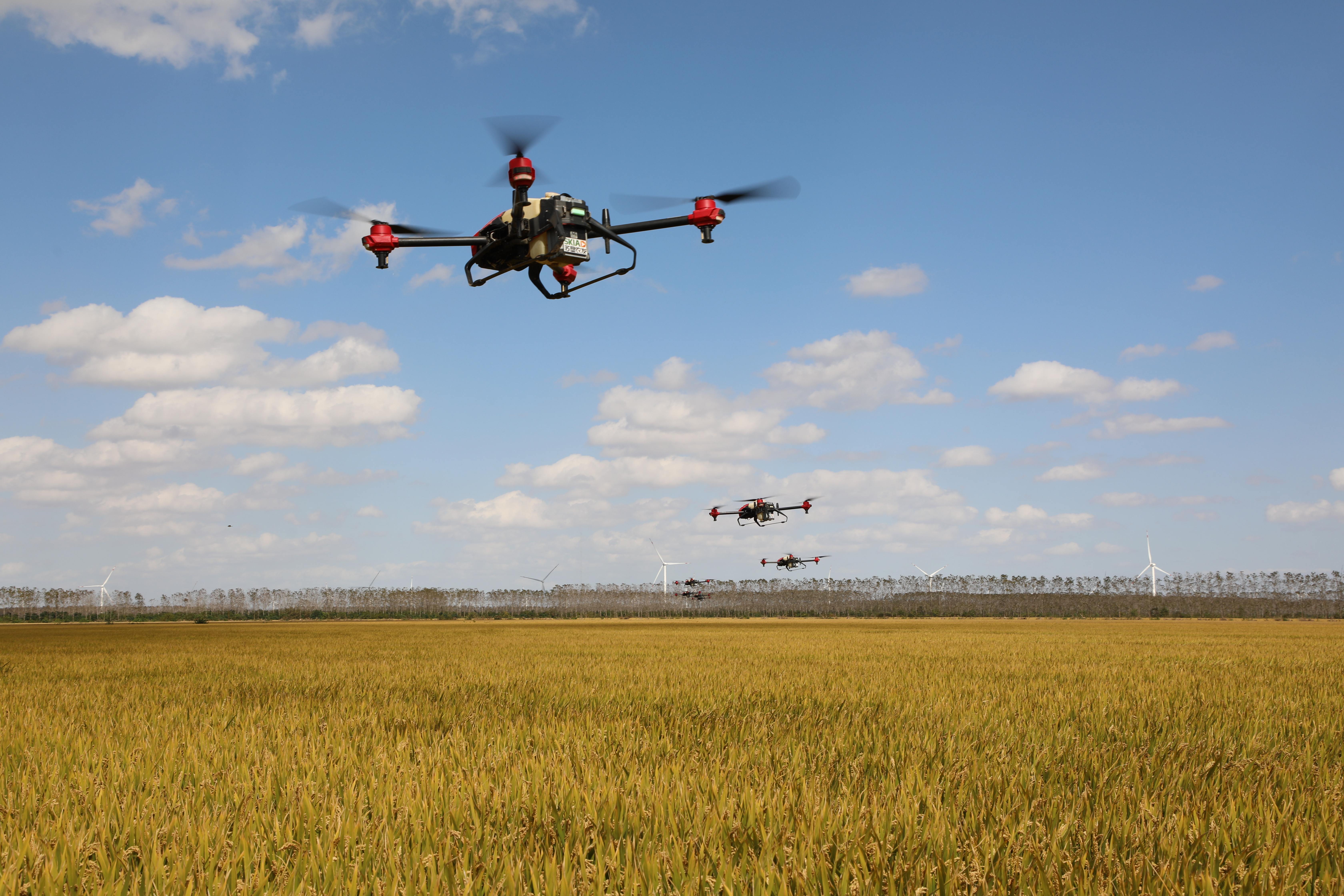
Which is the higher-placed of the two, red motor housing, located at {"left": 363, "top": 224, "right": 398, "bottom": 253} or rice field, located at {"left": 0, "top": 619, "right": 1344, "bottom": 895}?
red motor housing, located at {"left": 363, "top": 224, "right": 398, "bottom": 253}

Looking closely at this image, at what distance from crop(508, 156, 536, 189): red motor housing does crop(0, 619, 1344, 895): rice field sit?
34.4 feet

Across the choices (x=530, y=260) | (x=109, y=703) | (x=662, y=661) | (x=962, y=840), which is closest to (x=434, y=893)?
(x=962, y=840)

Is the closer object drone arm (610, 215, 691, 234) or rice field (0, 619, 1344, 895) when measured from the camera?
rice field (0, 619, 1344, 895)

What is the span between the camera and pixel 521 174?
17141 millimetres

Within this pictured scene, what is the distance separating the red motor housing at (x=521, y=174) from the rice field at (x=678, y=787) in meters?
10.5

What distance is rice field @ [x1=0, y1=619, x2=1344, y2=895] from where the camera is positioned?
429 cm

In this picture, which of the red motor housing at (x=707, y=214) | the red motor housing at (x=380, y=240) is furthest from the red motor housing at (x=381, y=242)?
the red motor housing at (x=707, y=214)

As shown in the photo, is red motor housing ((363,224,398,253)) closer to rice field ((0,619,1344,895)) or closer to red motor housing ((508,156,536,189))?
red motor housing ((508,156,536,189))

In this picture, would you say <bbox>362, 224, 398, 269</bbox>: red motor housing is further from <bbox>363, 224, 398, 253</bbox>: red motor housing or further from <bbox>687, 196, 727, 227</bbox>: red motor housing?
<bbox>687, 196, 727, 227</bbox>: red motor housing

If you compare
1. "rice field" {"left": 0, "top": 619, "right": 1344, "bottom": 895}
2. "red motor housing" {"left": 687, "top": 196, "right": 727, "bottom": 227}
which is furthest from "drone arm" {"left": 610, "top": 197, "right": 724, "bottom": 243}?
"rice field" {"left": 0, "top": 619, "right": 1344, "bottom": 895}

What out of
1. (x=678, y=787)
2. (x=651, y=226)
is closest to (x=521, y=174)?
(x=651, y=226)

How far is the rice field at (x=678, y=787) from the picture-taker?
169 inches

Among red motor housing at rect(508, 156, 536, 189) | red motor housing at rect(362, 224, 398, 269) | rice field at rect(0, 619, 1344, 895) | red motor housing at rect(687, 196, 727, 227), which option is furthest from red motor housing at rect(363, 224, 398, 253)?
rice field at rect(0, 619, 1344, 895)

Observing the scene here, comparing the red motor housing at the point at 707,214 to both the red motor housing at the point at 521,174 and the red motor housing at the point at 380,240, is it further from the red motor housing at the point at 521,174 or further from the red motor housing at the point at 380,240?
the red motor housing at the point at 380,240
